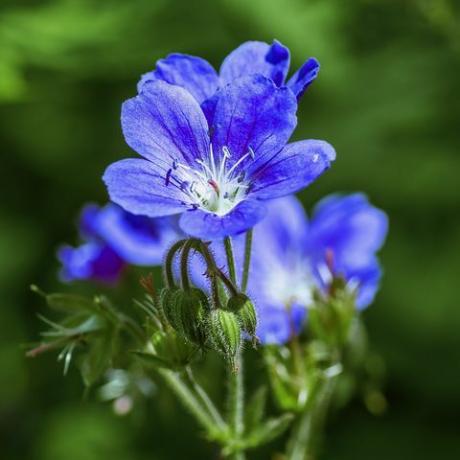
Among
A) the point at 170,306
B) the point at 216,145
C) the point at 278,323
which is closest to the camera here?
the point at 170,306

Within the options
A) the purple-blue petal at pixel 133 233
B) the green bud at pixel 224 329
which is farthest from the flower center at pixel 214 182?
the purple-blue petal at pixel 133 233

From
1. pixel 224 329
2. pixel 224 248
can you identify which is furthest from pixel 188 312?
pixel 224 248

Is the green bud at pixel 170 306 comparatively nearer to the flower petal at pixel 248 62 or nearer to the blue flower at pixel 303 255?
the blue flower at pixel 303 255

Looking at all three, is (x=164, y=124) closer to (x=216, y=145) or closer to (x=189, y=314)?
(x=216, y=145)

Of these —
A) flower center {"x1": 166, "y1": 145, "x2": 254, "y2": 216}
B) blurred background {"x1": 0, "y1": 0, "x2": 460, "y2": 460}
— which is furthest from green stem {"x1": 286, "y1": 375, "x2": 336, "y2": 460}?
blurred background {"x1": 0, "y1": 0, "x2": 460, "y2": 460}

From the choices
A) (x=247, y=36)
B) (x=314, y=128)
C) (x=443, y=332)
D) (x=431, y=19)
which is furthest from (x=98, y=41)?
(x=443, y=332)

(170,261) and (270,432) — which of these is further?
(270,432)
